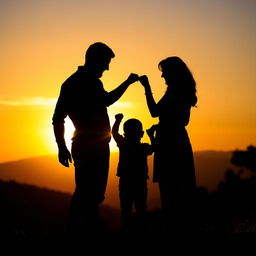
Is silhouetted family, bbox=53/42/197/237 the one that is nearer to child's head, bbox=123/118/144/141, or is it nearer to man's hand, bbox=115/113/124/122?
man's hand, bbox=115/113/124/122

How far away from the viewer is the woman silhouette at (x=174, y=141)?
8.24 metres

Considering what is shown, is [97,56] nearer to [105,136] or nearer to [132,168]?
[105,136]

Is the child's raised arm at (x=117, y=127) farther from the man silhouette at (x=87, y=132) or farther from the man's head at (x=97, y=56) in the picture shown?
the man's head at (x=97, y=56)

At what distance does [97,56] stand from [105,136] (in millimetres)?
1278

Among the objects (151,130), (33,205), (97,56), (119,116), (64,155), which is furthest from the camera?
(33,205)

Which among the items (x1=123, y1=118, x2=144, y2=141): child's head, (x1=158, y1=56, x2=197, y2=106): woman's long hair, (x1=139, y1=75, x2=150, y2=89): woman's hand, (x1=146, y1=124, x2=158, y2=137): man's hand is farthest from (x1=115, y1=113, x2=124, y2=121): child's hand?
(x1=158, y1=56, x2=197, y2=106): woman's long hair

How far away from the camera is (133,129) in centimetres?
1041

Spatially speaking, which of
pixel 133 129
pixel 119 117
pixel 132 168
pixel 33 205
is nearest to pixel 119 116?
pixel 119 117

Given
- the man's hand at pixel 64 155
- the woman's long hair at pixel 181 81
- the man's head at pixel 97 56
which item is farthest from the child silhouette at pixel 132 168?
the man's hand at pixel 64 155

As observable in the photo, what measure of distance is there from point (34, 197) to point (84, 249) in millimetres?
55957

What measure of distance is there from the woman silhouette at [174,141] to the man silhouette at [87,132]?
870 mm

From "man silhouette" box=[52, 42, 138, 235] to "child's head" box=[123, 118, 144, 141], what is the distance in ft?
7.99

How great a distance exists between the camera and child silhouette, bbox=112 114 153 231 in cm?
1022

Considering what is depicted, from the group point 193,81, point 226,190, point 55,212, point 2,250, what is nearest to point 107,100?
point 193,81
